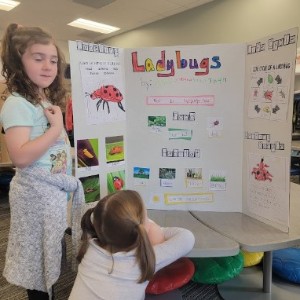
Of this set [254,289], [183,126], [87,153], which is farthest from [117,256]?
[254,289]

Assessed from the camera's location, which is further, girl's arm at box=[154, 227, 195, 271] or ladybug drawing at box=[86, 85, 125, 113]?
ladybug drawing at box=[86, 85, 125, 113]

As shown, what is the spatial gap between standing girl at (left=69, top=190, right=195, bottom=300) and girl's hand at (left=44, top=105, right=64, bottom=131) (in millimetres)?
331

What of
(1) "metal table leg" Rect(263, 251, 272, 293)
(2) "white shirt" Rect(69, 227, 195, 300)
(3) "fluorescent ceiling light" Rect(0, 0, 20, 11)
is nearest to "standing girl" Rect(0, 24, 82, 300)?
(2) "white shirt" Rect(69, 227, 195, 300)

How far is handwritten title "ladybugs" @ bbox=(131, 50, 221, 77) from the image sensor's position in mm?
1464

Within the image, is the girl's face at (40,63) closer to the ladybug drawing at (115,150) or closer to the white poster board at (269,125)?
the ladybug drawing at (115,150)

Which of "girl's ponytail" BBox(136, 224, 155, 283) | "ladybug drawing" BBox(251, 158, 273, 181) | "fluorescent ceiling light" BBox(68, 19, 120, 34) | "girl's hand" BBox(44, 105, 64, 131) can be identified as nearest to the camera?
"girl's ponytail" BBox(136, 224, 155, 283)

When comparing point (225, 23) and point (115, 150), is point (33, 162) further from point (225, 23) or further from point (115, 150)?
point (225, 23)

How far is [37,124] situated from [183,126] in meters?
0.69

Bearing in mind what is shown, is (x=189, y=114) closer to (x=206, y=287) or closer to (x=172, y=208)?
(x=172, y=208)

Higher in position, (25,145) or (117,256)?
(25,145)

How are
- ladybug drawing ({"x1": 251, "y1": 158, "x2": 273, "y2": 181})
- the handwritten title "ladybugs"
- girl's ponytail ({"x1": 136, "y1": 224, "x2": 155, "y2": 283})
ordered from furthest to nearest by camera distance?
1. the handwritten title "ladybugs"
2. ladybug drawing ({"x1": 251, "y1": 158, "x2": 273, "y2": 181})
3. girl's ponytail ({"x1": 136, "y1": 224, "x2": 155, "y2": 283})

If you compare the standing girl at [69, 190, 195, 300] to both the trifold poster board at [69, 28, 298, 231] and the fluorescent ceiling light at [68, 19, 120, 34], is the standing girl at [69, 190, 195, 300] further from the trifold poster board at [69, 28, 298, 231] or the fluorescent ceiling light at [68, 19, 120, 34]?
the fluorescent ceiling light at [68, 19, 120, 34]

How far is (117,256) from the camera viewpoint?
3.37ft

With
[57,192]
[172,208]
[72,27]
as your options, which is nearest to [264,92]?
[172,208]
